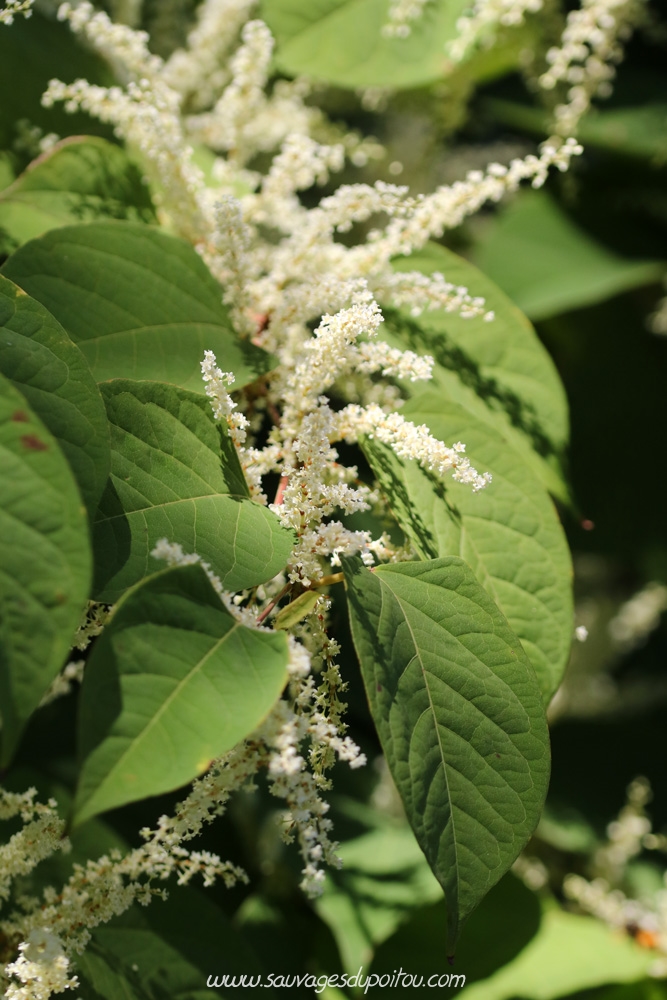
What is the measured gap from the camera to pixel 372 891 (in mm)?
1141

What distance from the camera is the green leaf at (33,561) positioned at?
0.45m

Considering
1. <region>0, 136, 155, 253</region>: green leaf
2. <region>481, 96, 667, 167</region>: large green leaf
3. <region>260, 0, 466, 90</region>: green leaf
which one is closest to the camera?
<region>0, 136, 155, 253</region>: green leaf

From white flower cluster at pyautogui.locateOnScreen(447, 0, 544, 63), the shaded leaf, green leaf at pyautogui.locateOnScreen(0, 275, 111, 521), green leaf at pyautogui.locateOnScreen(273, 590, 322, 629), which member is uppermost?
white flower cluster at pyautogui.locateOnScreen(447, 0, 544, 63)

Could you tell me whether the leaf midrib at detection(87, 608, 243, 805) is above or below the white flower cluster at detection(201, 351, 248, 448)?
below

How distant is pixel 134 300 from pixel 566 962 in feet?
3.75

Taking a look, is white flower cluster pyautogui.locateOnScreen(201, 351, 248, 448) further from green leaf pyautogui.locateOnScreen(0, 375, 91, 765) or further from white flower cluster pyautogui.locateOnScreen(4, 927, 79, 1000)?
white flower cluster pyautogui.locateOnScreen(4, 927, 79, 1000)

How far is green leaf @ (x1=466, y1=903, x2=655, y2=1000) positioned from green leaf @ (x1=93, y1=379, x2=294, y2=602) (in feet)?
2.74

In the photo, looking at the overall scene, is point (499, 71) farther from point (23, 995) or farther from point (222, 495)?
point (23, 995)

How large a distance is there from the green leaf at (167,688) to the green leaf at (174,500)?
0.05 metres

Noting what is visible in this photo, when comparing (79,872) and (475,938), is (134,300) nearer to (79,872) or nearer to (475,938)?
(79,872)

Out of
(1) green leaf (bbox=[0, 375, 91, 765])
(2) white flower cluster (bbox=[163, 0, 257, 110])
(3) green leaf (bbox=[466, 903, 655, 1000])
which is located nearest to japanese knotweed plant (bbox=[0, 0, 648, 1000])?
(1) green leaf (bbox=[0, 375, 91, 765])

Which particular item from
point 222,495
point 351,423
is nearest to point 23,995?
point 222,495

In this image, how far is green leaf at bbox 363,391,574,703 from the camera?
0.73m

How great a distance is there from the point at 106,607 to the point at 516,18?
0.90 meters
